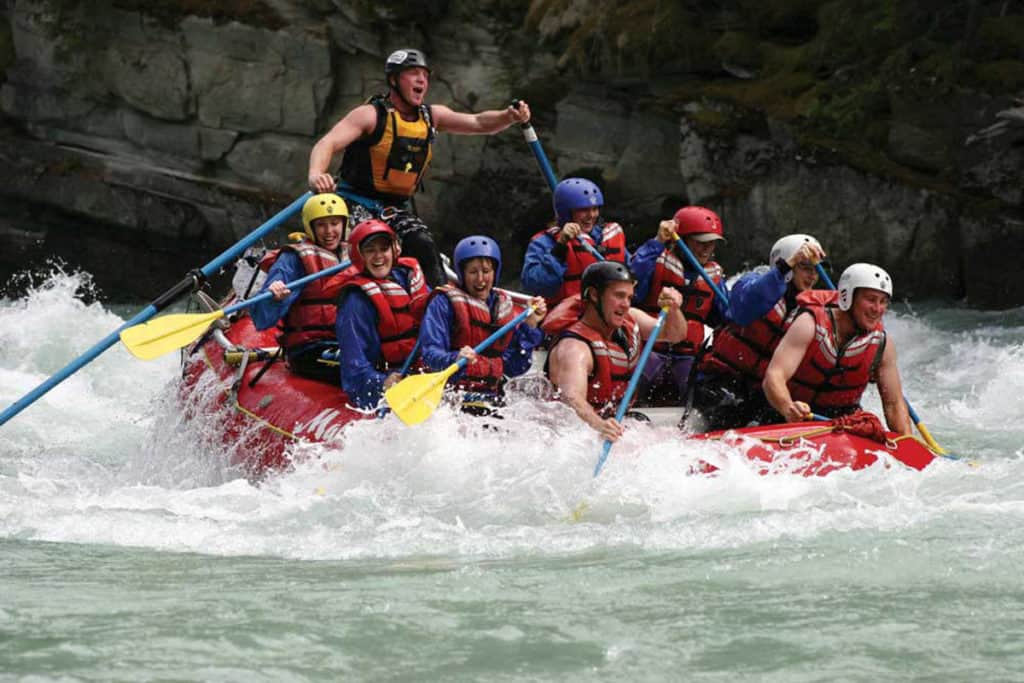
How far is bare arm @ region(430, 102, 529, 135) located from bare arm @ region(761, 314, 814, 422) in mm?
2552

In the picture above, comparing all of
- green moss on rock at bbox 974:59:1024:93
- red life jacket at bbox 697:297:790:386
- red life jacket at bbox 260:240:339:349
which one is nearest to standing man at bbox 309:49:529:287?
red life jacket at bbox 260:240:339:349

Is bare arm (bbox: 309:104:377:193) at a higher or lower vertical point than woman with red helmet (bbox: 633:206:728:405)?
higher

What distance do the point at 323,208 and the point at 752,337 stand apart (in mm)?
2416

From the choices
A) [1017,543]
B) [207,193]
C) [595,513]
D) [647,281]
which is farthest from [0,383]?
[1017,543]

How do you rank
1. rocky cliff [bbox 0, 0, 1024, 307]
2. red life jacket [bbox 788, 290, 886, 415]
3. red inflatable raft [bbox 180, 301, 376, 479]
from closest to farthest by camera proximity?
red life jacket [bbox 788, 290, 886, 415], red inflatable raft [bbox 180, 301, 376, 479], rocky cliff [bbox 0, 0, 1024, 307]

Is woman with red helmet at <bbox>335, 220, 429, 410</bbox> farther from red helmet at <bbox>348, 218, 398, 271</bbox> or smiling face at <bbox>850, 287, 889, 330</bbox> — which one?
smiling face at <bbox>850, 287, 889, 330</bbox>

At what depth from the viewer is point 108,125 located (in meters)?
17.9

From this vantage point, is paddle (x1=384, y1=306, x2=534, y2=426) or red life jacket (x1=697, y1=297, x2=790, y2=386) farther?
red life jacket (x1=697, y1=297, x2=790, y2=386)

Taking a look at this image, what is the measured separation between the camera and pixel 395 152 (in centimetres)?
845

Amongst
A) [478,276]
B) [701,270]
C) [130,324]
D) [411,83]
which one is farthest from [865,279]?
[130,324]

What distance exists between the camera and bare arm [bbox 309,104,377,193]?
7.89 metres

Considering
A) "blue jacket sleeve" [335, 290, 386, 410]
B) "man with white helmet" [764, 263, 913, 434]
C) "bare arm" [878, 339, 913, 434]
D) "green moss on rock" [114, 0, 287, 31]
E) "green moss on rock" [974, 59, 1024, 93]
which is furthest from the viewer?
"green moss on rock" [114, 0, 287, 31]

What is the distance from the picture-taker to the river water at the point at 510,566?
4641 millimetres

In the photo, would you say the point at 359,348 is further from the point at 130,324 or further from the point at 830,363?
the point at 830,363
